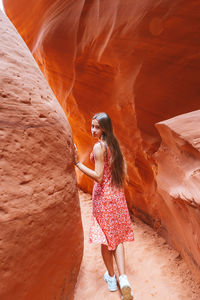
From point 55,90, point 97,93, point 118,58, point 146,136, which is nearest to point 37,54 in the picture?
point 55,90

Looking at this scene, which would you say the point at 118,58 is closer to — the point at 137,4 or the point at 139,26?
the point at 139,26

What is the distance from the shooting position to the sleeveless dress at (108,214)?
227 centimetres

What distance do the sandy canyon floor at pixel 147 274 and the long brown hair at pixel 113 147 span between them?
1.27 metres

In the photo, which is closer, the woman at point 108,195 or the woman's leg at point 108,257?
the woman at point 108,195

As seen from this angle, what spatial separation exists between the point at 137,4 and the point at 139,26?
0.38m

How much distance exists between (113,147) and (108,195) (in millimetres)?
534

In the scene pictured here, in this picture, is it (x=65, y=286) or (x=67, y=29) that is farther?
(x=67, y=29)

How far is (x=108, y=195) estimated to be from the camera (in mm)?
2275

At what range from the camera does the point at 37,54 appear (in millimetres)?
5145

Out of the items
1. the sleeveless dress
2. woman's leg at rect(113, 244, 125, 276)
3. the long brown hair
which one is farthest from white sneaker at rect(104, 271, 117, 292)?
the long brown hair

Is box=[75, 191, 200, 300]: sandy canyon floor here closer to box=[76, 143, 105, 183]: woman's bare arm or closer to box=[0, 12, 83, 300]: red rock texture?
box=[0, 12, 83, 300]: red rock texture

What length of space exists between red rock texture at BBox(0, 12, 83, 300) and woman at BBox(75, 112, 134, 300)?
263mm

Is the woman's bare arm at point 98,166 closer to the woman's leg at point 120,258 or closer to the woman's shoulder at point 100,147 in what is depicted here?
the woman's shoulder at point 100,147

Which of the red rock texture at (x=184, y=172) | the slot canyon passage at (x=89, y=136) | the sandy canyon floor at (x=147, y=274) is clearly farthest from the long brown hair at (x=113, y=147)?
the sandy canyon floor at (x=147, y=274)
